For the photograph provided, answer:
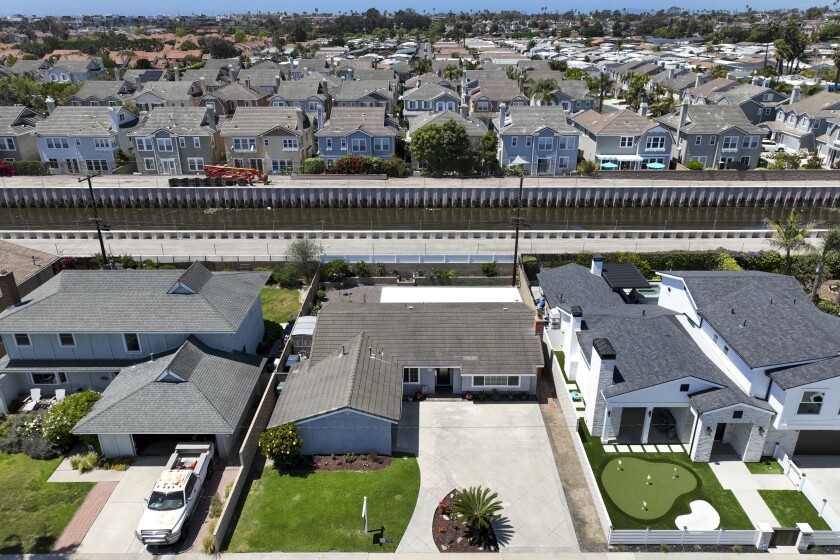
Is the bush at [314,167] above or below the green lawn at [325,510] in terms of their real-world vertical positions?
above

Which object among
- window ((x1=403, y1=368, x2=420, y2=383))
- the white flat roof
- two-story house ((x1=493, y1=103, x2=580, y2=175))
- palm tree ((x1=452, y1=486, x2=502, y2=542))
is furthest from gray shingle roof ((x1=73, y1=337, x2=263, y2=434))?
two-story house ((x1=493, y1=103, x2=580, y2=175))

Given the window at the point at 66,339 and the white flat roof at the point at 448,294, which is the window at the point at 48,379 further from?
the white flat roof at the point at 448,294

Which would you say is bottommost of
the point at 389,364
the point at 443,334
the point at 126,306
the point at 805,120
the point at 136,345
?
the point at 389,364

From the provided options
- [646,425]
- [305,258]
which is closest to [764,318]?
[646,425]

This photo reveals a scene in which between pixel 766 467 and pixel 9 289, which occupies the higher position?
pixel 9 289

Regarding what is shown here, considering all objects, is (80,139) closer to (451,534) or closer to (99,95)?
(99,95)

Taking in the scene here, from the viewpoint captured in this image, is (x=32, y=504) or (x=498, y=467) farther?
(x=498, y=467)

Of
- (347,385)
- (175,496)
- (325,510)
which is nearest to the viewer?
(175,496)

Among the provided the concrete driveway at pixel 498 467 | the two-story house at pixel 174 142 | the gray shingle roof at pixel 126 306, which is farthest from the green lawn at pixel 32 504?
the two-story house at pixel 174 142
